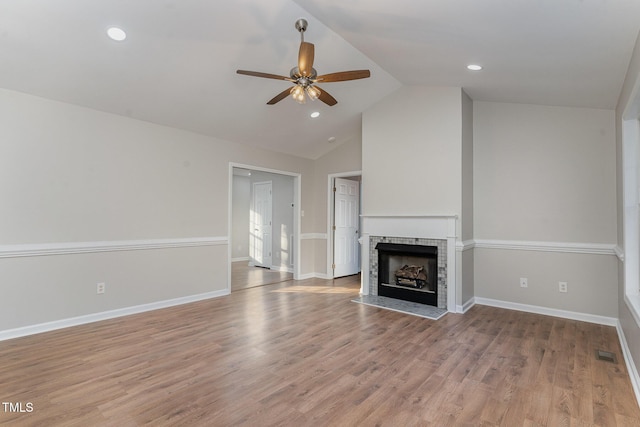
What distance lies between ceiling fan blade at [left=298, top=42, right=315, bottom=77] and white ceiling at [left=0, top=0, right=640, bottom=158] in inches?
21.2

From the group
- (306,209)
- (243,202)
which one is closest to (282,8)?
(306,209)

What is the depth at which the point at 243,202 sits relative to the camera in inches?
366

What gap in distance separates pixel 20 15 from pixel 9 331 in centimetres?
293

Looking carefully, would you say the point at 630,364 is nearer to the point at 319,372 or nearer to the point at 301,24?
the point at 319,372

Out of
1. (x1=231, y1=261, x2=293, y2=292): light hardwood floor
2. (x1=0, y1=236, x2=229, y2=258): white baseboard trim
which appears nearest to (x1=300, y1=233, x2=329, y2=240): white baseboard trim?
(x1=231, y1=261, x2=293, y2=292): light hardwood floor

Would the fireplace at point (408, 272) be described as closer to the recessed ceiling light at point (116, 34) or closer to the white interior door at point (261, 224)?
the white interior door at point (261, 224)

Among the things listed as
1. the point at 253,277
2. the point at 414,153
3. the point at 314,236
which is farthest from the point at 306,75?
the point at 253,277

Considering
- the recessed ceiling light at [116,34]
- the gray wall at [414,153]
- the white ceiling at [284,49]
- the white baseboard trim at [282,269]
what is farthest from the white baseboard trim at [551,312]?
the recessed ceiling light at [116,34]

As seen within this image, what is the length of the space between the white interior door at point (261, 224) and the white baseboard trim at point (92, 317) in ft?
9.81

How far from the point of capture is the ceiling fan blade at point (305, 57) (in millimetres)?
2568

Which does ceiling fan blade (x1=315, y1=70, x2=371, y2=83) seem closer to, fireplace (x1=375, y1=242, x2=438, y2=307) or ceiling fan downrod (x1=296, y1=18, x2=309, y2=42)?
ceiling fan downrod (x1=296, y1=18, x2=309, y2=42)

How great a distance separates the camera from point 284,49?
3492 millimetres

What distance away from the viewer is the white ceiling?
238cm

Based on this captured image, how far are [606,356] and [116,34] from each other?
17.0ft
